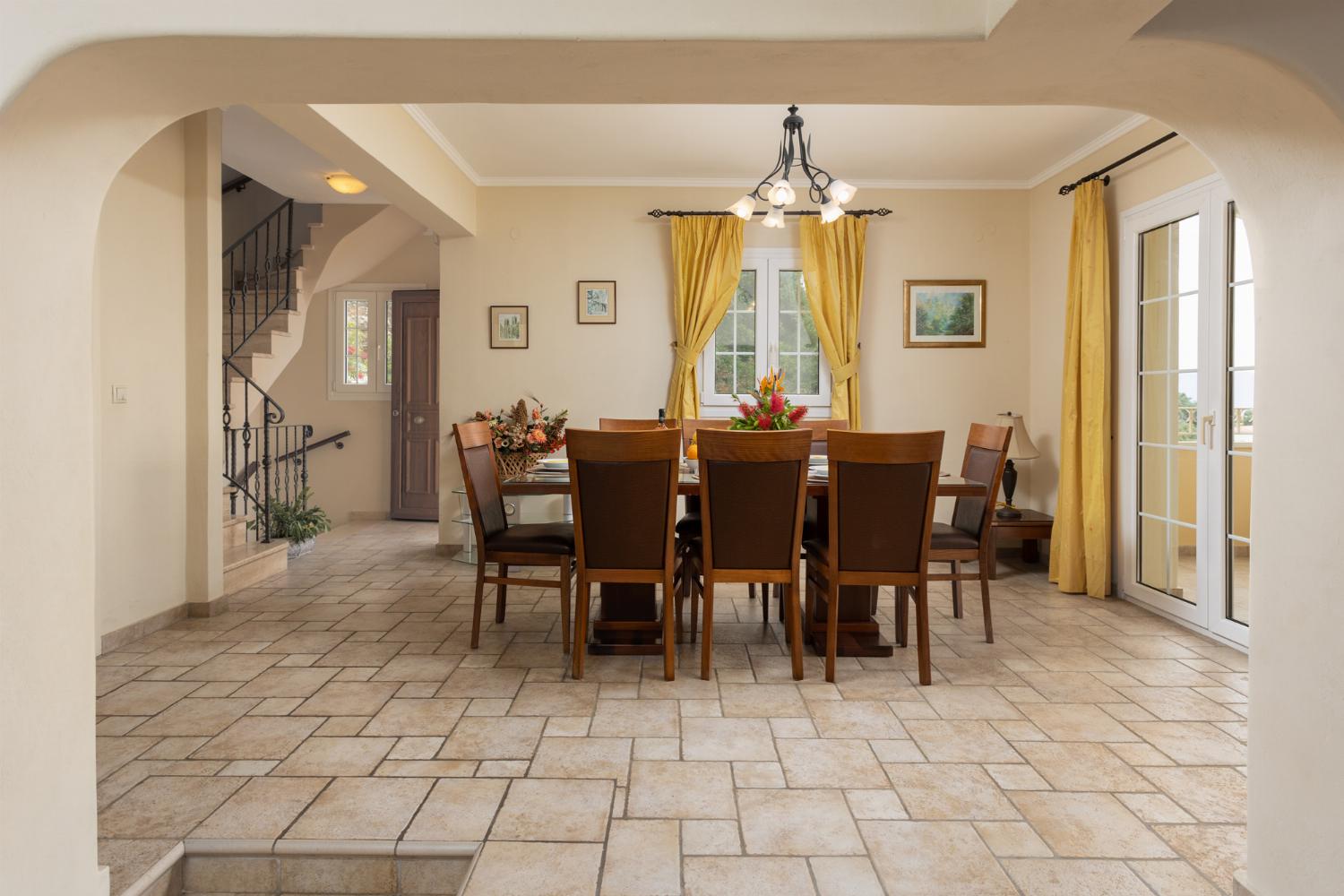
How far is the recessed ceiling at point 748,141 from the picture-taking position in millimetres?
4297

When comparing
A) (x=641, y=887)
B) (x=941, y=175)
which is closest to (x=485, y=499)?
(x=641, y=887)

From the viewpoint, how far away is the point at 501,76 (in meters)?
1.58

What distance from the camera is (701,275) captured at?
5512 millimetres

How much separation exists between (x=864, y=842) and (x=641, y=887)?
57cm

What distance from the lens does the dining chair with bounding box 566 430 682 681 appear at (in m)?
2.94

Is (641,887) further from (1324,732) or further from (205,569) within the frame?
(205,569)

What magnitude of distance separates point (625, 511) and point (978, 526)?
172 cm

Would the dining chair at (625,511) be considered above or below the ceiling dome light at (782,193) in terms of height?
below

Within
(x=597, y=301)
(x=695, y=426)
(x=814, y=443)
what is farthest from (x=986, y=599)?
(x=597, y=301)

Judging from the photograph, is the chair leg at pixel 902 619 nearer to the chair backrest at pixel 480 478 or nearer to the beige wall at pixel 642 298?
the chair backrest at pixel 480 478

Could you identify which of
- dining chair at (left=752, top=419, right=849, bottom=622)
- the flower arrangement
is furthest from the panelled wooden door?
the flower arrangement

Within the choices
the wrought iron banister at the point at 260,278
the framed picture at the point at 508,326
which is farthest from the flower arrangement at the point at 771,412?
the wrought iron banister at the point at 260,278

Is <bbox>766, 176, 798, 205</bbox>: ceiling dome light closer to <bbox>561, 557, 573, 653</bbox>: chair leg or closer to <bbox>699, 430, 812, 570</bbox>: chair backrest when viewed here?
<bbox>699, 430, 812, 570</bbox>: chair backrest

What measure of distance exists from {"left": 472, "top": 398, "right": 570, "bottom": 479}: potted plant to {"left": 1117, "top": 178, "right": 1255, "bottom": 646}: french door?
345cm
